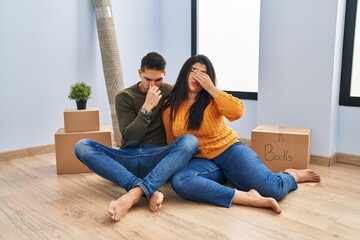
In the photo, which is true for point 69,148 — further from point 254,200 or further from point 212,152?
point 254,200

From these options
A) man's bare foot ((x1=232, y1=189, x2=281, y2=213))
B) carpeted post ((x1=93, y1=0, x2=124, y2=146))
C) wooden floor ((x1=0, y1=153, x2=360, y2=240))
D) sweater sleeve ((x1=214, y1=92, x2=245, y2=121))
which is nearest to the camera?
wooden floor ((x1=0, y1=153, x2=360, y2=240))

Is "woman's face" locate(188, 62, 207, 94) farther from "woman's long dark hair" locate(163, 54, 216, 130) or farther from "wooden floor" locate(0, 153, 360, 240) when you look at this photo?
"wooden floor" locate(0, 153, 360, 240)

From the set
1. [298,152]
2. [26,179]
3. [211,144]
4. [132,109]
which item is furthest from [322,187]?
[26,179]

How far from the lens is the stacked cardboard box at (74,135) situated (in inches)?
84.4

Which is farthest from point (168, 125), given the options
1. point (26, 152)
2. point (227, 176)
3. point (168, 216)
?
point (26, 152)

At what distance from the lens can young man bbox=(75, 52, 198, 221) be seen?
155 centimetres

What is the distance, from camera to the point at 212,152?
1.74 m

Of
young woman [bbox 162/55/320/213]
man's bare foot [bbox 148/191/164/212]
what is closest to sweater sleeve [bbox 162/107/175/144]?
young woman [bbox 162/55/320/213]

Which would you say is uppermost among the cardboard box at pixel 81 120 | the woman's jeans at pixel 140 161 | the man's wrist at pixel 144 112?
the man's wrist at pixel 144 112

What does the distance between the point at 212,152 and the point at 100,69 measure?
5.49ft

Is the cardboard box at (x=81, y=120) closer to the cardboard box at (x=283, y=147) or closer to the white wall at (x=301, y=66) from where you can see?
the cardboard box at (x=283, y=147)

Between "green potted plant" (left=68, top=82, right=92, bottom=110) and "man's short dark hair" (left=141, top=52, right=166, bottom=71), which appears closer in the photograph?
"man's short dark hair" (left=141, top=52, right=166, bottom=71)

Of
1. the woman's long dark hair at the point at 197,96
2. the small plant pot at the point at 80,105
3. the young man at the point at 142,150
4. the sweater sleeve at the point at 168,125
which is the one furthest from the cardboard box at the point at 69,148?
the woman's long dark hair at the point at 197,96

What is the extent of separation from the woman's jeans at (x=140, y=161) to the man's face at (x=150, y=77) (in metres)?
0.35
